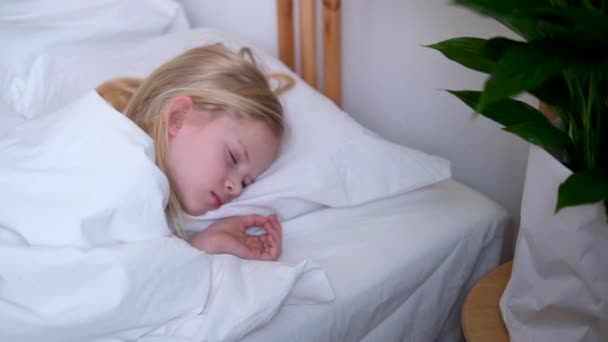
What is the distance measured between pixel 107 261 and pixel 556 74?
2.04ft

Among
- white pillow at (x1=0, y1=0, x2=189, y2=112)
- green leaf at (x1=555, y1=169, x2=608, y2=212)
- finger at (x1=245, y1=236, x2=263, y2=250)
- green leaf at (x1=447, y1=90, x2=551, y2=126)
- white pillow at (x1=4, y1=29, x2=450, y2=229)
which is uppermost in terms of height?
green leaf at (x1=447, y1=90, x2=551, y2=126)

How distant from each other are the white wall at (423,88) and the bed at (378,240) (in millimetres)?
80

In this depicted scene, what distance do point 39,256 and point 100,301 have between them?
11 cm

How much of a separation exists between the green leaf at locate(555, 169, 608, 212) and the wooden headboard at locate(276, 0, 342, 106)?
83cm

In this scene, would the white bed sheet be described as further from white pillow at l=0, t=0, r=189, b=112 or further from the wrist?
white pillow at l=0, t=0, r=189, b=112

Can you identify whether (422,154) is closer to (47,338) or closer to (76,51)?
(47,338)

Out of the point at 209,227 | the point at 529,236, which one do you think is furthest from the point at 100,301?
the point at 529,236

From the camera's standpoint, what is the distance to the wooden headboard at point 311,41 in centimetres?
140

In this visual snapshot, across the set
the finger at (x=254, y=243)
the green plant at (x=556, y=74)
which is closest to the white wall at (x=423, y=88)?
the green plant at (x=556, y=74)

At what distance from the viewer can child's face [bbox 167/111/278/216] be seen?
1111mm

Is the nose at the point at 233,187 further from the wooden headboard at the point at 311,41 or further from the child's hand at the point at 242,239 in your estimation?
the wooden headboard at the point at 311,41

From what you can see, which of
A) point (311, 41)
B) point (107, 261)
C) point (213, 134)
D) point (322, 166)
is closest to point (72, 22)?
point (311, 41)

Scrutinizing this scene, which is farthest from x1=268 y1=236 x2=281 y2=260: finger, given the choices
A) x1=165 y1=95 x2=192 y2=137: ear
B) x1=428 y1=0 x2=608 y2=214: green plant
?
x1=428 y1=0 x2=608 y2=214: green plant

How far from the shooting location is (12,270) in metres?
0.83
